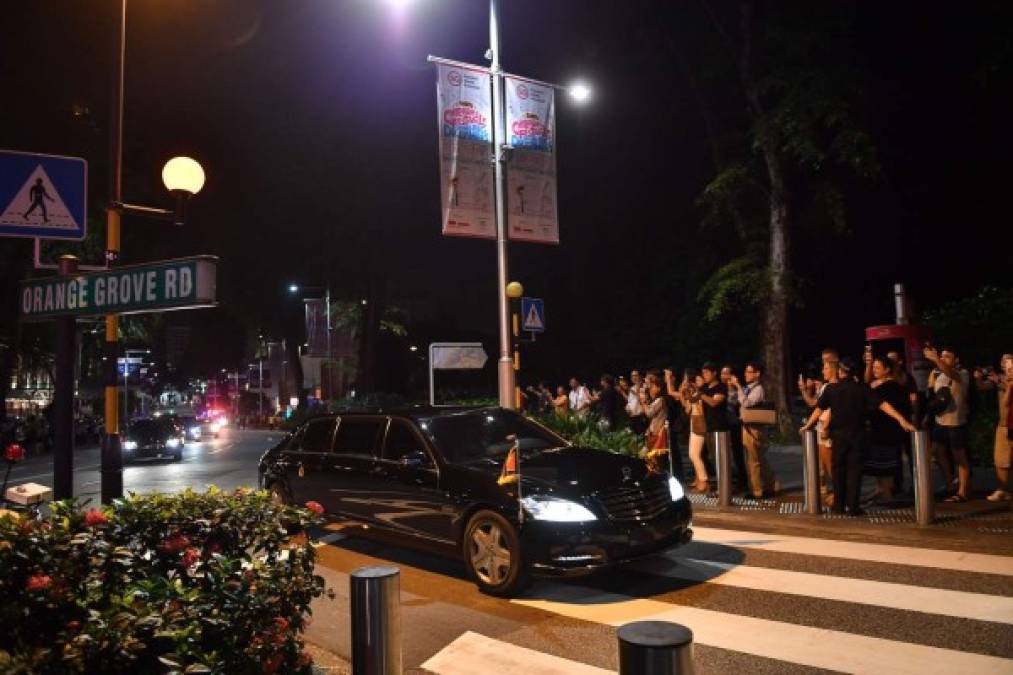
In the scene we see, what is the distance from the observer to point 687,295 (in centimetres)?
3031

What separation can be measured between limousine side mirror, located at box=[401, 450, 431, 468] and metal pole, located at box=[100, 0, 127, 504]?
→ 283 centimetres

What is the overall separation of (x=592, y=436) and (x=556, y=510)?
499 centimetres

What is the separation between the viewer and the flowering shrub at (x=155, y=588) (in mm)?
3352

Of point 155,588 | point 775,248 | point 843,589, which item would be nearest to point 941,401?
point 843,589

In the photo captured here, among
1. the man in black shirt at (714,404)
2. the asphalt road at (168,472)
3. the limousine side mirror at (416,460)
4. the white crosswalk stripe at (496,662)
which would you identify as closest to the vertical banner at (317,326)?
the asphalt road at (168,472)

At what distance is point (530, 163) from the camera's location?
11.8 m

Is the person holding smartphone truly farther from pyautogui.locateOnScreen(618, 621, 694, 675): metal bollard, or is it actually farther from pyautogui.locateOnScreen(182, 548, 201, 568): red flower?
pyautogui.locateOnScreen(182, 548, 201, 568): red flower

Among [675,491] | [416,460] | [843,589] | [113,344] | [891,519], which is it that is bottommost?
[843,589]

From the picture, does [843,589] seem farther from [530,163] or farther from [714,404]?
[530,163]

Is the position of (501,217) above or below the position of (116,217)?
above

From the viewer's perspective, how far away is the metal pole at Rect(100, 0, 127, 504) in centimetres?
762

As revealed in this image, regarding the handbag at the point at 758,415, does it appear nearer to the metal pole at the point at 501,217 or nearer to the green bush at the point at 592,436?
the green bush at the point at 592,436

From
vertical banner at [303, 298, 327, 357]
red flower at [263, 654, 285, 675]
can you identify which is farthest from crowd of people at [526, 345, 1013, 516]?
vertical banner at [303, 298, 327, 357]

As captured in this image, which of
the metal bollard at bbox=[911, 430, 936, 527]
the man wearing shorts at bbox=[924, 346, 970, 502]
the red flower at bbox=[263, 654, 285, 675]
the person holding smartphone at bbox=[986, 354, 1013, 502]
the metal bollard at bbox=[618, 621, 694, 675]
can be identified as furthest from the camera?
the man wearing shorts at bbox=[924, 346, 970, 502]
